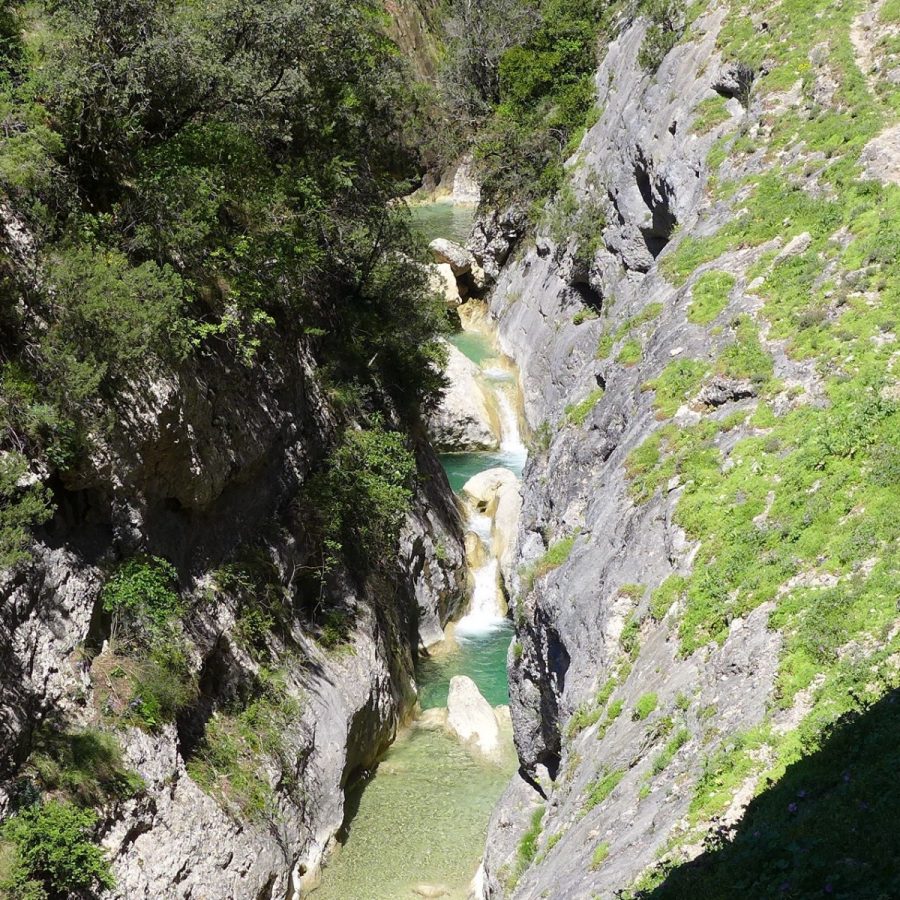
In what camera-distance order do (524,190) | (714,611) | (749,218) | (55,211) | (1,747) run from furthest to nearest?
(524,190) → (749,218) → (55,211) → (1,747) → (714,611)

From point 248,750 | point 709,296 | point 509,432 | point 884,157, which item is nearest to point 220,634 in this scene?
point 248,750

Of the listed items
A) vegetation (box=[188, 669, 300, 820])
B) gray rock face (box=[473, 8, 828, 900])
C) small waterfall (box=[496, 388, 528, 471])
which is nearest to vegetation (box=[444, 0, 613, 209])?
gray rock face (box=[473, 8, 828, 900])

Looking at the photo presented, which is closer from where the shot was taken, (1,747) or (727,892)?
(727,892)

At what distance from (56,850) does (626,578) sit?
8508mm

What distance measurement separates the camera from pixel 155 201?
15.7 meters

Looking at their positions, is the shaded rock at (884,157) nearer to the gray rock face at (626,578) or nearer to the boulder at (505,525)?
the gray rock face at (626,578)

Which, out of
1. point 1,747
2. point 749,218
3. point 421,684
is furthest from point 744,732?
point 421,684

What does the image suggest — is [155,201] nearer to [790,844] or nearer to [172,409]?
[172,409]

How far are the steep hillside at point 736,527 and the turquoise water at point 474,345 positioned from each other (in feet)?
51.5

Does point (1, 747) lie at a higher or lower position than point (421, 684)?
higher

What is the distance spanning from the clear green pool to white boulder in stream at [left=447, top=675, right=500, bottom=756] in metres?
0.31

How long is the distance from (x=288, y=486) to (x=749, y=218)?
1162 cm

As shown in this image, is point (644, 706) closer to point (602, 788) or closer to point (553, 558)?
point (602, 788)

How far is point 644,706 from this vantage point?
31.2ft
